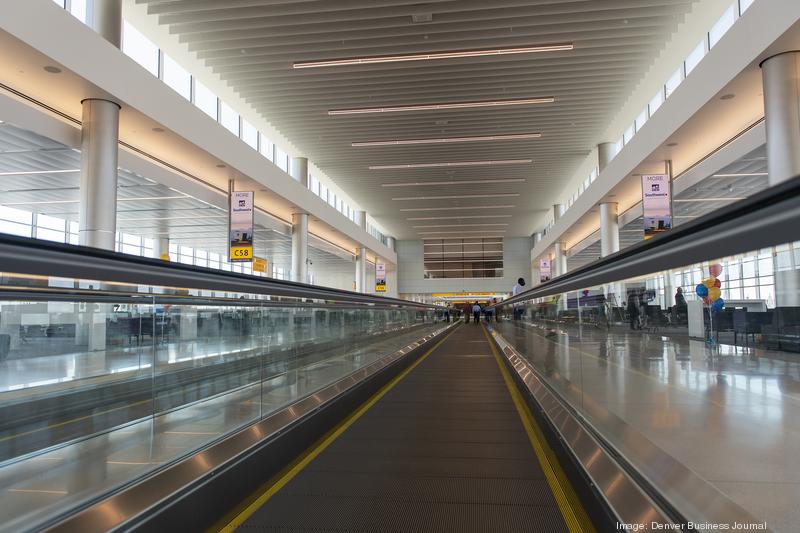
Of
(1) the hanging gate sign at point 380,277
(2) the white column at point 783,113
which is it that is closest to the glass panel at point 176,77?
(2) the white column at point 783,113

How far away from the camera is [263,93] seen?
15500 mm

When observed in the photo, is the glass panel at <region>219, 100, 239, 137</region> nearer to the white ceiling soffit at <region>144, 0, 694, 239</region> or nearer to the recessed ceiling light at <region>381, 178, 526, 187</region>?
the white ceiling soffit at <region>144, 0, 694, 239</region>

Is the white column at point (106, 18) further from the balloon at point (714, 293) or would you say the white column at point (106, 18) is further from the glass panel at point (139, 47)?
the balloon at point (714, 293)

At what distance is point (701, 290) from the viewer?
2.06 metres

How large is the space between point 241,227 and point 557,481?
1426cm

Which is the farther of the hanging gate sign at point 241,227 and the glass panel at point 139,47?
the hanging gate sign at point 241,227

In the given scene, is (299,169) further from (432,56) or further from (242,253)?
(432,56)

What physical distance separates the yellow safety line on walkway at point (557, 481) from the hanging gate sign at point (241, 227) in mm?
12119

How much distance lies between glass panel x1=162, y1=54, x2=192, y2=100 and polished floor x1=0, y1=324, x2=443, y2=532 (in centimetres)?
1249

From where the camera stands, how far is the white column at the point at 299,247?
21.2m

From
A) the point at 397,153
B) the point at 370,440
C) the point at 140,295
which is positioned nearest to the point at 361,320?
the point at 370,440

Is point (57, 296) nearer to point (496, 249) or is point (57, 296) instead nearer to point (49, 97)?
point (49, 97)

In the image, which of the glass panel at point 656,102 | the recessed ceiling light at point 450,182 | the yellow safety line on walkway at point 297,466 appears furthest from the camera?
the recessed ceiling light at point 450,182

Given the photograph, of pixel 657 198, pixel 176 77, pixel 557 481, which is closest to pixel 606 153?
pixel 657 198
